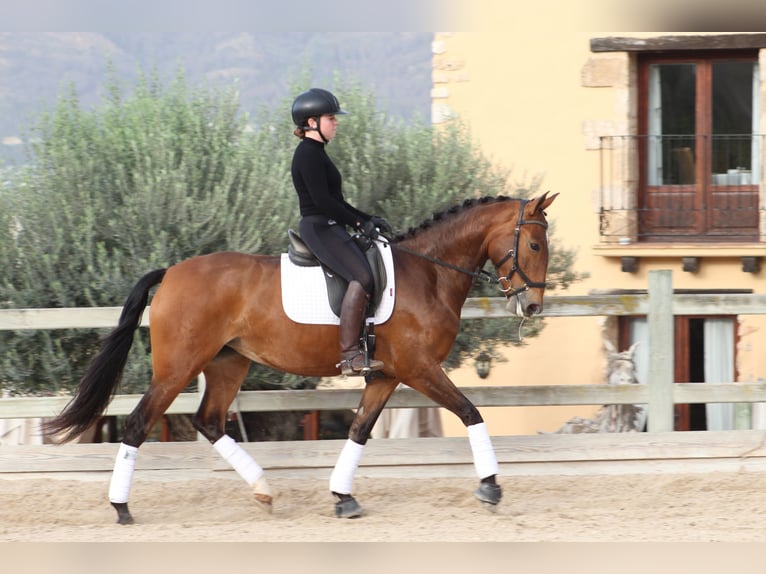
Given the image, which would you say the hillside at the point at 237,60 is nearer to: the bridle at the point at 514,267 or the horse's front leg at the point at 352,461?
the bridle at the point at 514,267

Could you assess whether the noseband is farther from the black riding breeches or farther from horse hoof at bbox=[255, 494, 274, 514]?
horse hoof at bbox=[255, 494, 274, 514]

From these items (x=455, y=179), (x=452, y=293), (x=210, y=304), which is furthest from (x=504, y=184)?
(x=210, y=304)

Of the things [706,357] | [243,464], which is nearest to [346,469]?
[243,464]

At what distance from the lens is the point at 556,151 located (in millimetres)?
12242

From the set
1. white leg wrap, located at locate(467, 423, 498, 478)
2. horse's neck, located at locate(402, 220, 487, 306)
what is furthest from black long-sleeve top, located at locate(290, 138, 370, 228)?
white leg wrap, located at locate(467, 423, 498, 478)

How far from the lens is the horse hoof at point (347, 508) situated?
247 inches

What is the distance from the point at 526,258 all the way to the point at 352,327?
3.69 feet

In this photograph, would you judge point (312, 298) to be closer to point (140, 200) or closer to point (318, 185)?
point (318, 185)

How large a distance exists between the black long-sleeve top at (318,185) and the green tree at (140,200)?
178 cm

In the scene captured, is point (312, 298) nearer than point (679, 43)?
Yes

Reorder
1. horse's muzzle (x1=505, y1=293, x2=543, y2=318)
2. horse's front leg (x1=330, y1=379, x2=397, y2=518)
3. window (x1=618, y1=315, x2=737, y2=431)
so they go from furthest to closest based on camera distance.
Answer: window (x1=618, y1=315, x2=737, y2=431) < horse's front leg (x1=330, y1=379, x2=397, y2=518) < horse's muzzle (x1=505, y1=293, x2=543, y2=318)

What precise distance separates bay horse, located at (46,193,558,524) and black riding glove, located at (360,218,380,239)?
0.78 ft

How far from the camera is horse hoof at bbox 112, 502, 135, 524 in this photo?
6.20m

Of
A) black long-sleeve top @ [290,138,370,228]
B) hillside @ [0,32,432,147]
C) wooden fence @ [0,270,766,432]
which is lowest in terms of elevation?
wooden fence @ [0,270,766,432]
